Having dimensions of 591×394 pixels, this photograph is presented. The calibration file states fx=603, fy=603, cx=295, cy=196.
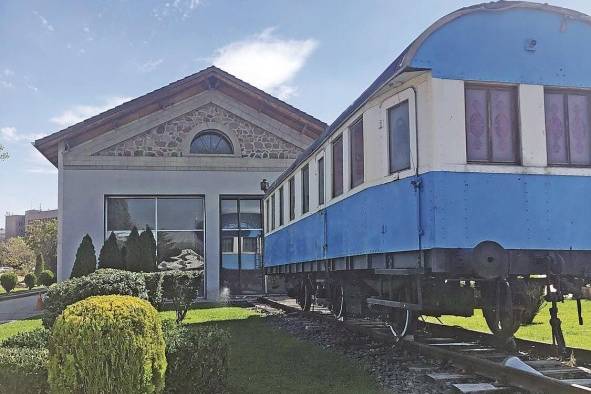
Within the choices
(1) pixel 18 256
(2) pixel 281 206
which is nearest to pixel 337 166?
(2) pixel 281 206

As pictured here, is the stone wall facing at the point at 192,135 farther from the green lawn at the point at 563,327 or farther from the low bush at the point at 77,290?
the low bush at the point at 77,290

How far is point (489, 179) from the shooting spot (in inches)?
249

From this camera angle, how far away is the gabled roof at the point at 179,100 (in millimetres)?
21281

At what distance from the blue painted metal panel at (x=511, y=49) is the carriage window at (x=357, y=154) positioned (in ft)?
5.69

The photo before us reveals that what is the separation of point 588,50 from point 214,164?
16544mm

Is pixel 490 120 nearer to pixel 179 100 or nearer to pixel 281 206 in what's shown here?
pixel 281 206

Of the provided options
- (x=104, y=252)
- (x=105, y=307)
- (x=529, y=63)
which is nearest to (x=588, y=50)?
(x=529, y=63)

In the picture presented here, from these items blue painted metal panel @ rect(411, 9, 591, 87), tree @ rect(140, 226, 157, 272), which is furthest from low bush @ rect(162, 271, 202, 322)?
blue painted metal panel @ rect(411, 9, 591, 87)

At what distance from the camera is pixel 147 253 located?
19094 millimetres

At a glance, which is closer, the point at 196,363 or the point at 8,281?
the point at 196,363

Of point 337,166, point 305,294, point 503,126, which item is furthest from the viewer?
point 305,294

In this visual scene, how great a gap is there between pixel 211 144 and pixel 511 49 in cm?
1689

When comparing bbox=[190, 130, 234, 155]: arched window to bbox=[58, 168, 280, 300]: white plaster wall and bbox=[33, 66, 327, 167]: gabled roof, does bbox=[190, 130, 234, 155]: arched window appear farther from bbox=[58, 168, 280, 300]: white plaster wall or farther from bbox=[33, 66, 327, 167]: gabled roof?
bbox=[33, 66, 327, 167]: gabled roof

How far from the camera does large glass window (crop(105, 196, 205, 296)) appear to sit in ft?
71.5
